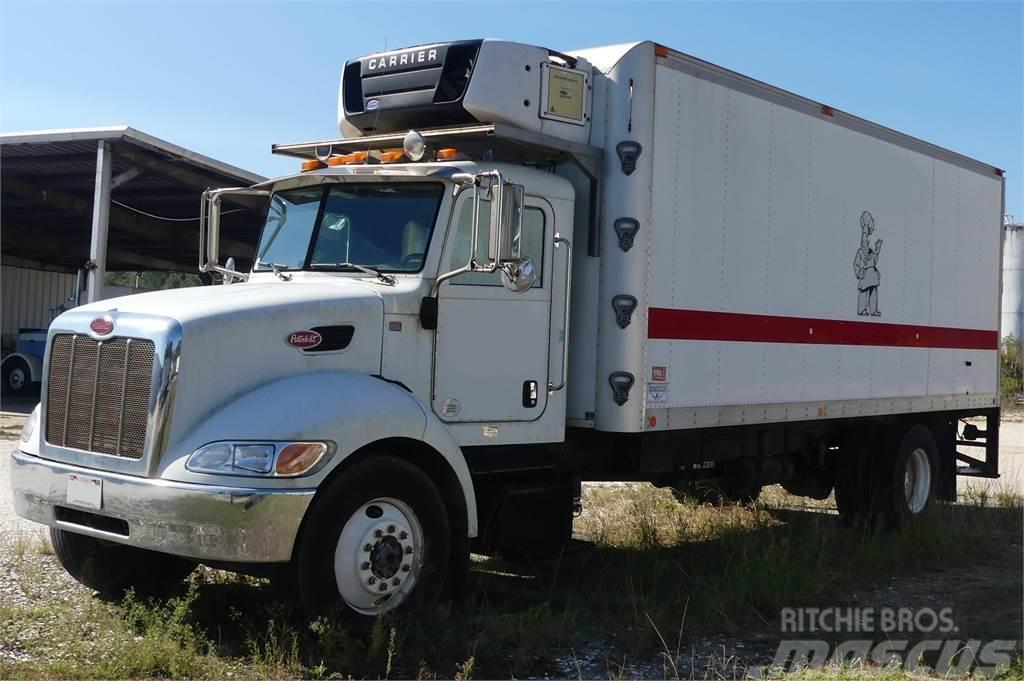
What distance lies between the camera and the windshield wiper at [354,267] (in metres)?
6.47

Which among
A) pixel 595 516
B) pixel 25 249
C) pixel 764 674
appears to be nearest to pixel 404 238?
pixel 764 674

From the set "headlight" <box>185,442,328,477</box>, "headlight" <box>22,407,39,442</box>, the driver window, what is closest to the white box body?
the driver window

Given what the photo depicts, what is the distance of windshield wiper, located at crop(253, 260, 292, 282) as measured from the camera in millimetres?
6894

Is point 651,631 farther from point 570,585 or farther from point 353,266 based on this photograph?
point 353,266

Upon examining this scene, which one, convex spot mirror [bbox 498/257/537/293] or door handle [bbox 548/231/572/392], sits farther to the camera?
door handle [bbox 548/231/572/392]

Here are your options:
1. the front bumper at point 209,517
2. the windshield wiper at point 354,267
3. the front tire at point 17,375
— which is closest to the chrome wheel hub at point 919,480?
the windshield wiper at point 354,267

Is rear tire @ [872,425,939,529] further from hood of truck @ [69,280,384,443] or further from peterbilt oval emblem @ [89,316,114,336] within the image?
peterbilt oval emblem @ [89,316,114,336]

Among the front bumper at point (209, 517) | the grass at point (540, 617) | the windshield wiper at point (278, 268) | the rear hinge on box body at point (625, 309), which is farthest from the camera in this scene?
the rear hinge on box body at point (625, 309)

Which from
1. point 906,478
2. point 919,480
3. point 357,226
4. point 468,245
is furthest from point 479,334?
point 919,480

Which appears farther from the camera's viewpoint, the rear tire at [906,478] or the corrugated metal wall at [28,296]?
the corrugated metal wall at [28,296]

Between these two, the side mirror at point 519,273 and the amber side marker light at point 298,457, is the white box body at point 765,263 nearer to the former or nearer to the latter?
the side mirror at point 519,273

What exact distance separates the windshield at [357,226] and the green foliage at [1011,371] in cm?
2908

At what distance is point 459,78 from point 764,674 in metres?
4.17

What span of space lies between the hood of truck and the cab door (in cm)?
51
